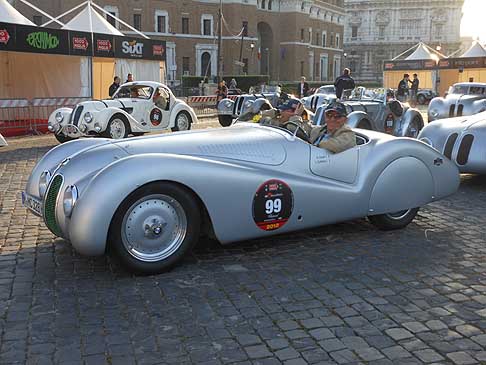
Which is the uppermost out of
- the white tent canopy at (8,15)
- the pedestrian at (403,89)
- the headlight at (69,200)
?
the white tent canopy at (8,15)

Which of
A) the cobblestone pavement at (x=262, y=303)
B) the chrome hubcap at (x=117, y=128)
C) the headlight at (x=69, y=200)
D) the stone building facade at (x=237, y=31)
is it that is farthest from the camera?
the stone building facade at (x=237, y=31)

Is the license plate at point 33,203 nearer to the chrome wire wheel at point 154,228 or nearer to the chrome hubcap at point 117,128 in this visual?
the chrome wire wheel at point 154,228

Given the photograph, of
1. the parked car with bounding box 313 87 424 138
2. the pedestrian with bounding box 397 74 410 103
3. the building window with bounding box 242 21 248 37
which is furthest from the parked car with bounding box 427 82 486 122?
the building window with bounding box 242 21 248 37

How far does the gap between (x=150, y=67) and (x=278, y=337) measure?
65.5 feet

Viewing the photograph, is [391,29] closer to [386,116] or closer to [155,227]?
[386,116]

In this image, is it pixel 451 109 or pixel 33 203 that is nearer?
pixel 33 203

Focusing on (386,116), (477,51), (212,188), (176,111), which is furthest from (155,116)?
(477,51)

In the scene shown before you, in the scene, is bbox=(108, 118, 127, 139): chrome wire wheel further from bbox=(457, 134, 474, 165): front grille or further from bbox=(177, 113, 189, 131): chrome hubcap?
bbox=(457, 134, 474, 165): front grille

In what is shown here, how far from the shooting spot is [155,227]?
448cm

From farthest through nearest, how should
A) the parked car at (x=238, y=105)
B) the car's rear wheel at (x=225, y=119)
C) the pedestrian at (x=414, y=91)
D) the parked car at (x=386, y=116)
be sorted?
the pedestrian at (x=414, y=91), the car's rear wheel at (x=225, y=119), the parked car at (x=238, y=105), the parked car at (x=386, y=116)

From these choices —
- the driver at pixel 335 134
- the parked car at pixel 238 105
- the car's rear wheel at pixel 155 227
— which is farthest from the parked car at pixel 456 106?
the car's rear wheel at pixel 155 227

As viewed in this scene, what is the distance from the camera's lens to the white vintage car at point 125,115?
13.6 metres

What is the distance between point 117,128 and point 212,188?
32.9 feet

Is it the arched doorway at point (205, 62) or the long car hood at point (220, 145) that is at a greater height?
the arched doorway at point (205, 62)
